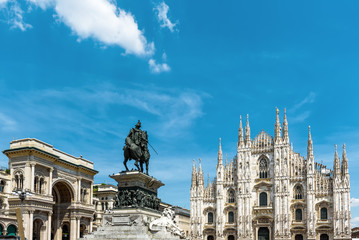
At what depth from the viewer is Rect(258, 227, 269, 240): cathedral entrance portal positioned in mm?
73188

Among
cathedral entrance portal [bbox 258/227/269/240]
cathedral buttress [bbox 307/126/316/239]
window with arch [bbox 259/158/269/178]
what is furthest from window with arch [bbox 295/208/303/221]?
window with arch [bbox 259/158/269/178]

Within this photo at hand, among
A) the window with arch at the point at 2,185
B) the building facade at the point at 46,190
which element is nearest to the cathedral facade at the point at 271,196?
the building facade at the point at 46,190

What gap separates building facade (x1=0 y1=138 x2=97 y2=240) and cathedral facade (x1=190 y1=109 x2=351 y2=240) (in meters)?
23.1

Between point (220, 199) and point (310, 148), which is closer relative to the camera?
point (310, 148)

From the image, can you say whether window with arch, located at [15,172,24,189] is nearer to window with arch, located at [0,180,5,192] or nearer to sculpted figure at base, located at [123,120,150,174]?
window with arch, located at [0,180,5,192]

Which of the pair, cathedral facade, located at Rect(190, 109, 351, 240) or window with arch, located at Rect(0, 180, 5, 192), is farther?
cathedral facade, located at Rect(190, 109, 351, 240)

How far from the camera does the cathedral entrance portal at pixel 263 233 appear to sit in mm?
73188

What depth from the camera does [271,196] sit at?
73.7 metres

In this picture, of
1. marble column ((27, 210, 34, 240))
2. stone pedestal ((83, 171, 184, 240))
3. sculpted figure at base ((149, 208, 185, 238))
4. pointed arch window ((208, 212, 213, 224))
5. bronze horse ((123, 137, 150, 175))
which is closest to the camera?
stone pedestal ((83, 171, 184, 240))

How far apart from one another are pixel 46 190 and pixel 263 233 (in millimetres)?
37713

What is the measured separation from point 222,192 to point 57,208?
95.7 feet

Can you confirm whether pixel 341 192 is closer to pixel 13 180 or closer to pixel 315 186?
pixel 315 186

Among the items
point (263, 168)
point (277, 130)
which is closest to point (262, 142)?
point (277, 130)

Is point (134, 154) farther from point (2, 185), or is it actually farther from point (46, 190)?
point (46, 190)
